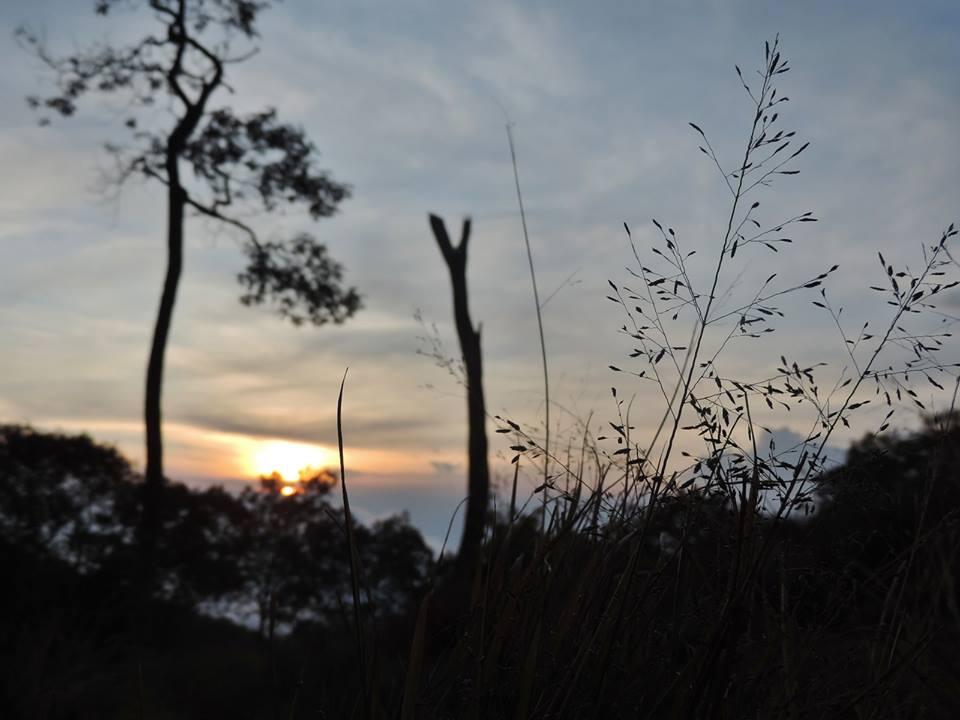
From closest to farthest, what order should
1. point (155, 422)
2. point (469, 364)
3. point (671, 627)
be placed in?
point (671, 627), point (155, 422), point (469, 364)

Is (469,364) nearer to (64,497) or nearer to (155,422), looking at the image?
(155,422)

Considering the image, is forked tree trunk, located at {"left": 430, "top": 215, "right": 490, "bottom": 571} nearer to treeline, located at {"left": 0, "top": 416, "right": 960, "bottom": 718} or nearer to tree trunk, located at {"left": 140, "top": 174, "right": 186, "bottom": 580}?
tree trunk, located at {"left": 140, "top": 174, "right": 186, "bottom": 580}

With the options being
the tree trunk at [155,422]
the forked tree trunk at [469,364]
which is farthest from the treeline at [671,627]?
the forked tree trunk at [469,364]

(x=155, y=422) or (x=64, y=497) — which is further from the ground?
(x=155, y=422)

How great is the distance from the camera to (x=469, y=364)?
13.3 meters

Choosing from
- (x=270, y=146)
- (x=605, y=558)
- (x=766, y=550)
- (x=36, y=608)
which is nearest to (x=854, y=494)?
(x=766, y=550)

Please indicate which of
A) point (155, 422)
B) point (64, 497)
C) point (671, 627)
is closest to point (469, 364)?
point (155, 422)

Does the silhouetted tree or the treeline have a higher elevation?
the silhouetted tree

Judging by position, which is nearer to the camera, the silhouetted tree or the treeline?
the treeline

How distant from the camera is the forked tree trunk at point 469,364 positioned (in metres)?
12.6

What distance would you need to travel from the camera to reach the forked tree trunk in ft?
41.3

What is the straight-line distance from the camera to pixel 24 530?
456 inches

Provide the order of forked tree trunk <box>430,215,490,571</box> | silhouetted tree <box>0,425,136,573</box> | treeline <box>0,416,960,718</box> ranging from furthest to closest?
forked tree trunk <box>430,215,490,571</box>, silhouetted tree <box>0,425,136,573</box>, treeline <box>0,416,960,718</box>

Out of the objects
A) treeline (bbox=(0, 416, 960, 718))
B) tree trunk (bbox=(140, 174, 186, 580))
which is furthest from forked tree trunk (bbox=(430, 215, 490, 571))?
treeline (bbox=(0, 416, 960, 718))
